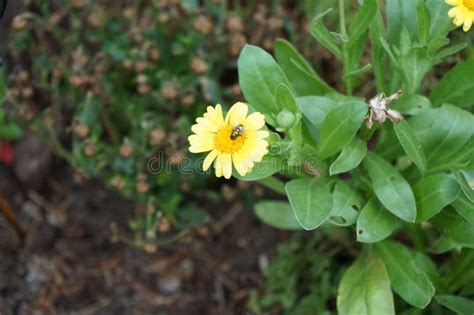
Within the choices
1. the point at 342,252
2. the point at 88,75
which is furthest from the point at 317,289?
the point at 88,75

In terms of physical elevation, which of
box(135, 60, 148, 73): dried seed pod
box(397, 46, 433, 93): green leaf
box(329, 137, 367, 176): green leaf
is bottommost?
box(135, 60, 148, 73): dried seed pod

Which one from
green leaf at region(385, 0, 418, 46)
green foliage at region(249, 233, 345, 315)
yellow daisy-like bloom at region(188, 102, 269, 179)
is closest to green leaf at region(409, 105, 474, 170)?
green leaf at region(385, 0, 418, 46)

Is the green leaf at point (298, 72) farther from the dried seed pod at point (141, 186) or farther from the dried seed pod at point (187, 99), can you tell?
the dried seed pod at point (141, 186)

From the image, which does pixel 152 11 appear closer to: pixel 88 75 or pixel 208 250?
pixel 88 75

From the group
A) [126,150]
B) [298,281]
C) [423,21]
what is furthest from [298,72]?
[298,281]

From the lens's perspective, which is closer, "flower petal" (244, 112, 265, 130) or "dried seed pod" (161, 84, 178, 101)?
"flower petal" (244, 112, 265, 130)

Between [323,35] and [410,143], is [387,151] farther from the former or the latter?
[323,35]

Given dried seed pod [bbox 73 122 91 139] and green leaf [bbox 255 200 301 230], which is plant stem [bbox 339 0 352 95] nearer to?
green leaf [bbox 255 200 301 230]
